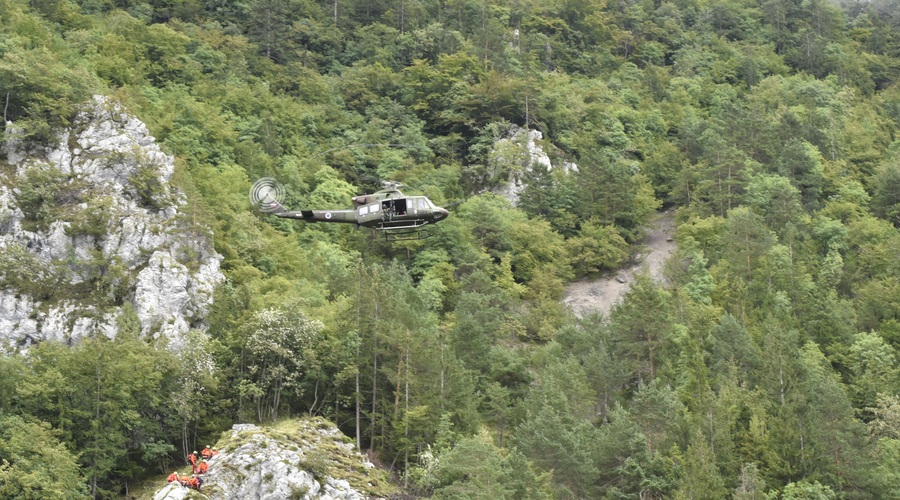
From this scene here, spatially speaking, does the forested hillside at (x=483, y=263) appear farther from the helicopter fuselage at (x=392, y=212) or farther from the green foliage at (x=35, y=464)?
the helicopter fuselage at (x=392, y=212)

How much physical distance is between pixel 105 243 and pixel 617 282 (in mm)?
36857

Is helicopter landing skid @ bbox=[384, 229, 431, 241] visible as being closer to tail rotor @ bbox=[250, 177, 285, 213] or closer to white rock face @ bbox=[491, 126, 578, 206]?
tail rotor @ bbox=[250, 177, 285, 213]

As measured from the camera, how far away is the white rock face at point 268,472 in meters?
41.3

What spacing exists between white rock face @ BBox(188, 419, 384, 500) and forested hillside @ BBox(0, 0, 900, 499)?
3981 mm

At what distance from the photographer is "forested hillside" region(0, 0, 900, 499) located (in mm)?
45219

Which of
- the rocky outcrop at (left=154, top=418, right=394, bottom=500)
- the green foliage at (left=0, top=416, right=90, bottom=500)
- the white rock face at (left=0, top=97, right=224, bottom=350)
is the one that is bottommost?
the rocky outcrop at (left=154, top=418, right=394, bottom=500)

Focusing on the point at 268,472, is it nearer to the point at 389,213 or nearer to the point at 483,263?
the point at 389,213

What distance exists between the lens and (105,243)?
51594mm

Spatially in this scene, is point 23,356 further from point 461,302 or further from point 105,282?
point 461,302

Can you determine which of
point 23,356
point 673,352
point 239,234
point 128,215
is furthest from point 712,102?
point 23,356

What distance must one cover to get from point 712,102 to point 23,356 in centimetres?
7308

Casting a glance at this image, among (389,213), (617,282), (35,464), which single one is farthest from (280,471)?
(617,282)

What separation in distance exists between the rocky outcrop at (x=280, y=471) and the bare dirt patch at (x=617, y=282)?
24.9 meters

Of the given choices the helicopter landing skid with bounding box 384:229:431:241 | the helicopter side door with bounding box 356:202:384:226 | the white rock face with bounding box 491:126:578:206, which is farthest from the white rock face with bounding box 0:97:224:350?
the white rock face with bounding box 491:126:578:206
